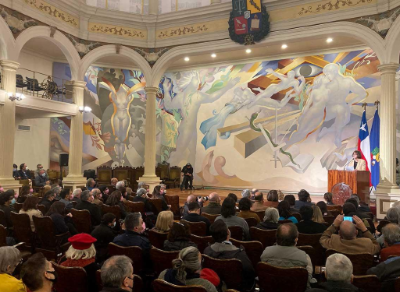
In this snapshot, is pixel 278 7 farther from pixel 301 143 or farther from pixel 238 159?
pixel 238 159

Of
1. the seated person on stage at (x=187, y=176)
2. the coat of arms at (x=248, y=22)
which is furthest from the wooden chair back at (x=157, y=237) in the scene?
the seated person on stage at (x=187, y=176)

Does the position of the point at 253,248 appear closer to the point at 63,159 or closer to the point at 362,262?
the point at 362,262

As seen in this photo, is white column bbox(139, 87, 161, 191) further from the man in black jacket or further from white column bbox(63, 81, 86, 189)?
the man in black jacket

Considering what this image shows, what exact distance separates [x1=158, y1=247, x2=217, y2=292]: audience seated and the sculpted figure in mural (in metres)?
12.5

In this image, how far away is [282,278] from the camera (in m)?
2.64

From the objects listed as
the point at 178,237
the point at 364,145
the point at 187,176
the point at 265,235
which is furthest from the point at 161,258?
the point at 187,176

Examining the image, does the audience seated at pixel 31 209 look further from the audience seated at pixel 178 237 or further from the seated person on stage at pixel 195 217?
the audience seated at pixel 178 237

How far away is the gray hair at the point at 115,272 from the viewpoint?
214 cm

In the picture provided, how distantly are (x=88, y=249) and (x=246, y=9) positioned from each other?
29.0 feet

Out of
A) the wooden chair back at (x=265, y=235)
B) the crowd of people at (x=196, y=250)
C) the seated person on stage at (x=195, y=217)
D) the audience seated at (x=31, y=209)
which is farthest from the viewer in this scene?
the audience seated at (x=31, y=209)

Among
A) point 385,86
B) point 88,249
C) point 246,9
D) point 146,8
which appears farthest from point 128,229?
point 146,8

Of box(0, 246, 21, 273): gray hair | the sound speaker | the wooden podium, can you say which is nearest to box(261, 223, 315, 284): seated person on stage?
box(0, 246, 21, 273): gray hair

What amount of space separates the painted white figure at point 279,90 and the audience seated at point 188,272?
1137cm

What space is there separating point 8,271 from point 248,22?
9.29 m
